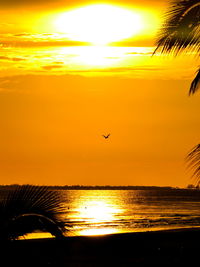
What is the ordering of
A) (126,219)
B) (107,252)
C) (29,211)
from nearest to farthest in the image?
1. (29,211)
2. (107,252)
3. (126,219)

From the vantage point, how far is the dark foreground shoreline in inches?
386

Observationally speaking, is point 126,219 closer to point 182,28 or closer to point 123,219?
point 123,219

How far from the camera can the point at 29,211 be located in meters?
6.23

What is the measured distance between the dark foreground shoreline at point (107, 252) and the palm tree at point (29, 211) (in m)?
1.63

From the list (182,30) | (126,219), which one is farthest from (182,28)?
(126,219)

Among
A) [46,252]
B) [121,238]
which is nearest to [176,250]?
[121,238]

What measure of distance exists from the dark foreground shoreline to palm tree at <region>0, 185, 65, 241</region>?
1625 mm

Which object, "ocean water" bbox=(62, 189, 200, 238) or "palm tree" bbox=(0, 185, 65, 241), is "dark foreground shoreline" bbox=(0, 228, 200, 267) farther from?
"palm tree" bbox=(0, 185, 65, 241)

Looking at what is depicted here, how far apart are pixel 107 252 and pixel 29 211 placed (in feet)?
18.7

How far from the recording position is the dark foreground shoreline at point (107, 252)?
9802 mm

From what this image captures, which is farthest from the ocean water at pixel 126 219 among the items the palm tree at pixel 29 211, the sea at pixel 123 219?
the palm tree at pixel 29 211

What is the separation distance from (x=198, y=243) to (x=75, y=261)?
133 inches

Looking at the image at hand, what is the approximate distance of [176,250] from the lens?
1195 cm

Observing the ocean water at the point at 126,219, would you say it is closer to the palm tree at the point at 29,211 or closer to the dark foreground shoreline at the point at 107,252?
the dark foreground shoreline at the point at 107,252
